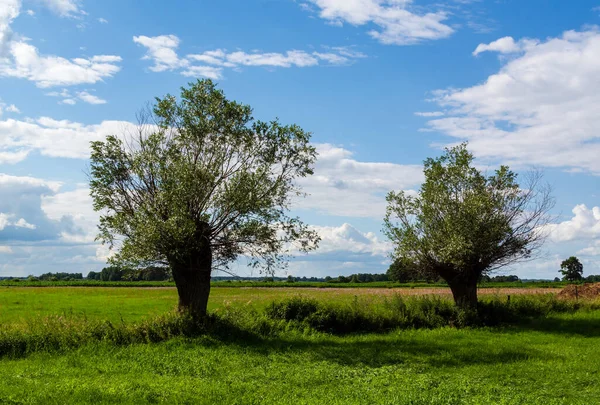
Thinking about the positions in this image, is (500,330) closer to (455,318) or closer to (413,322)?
(455,318)

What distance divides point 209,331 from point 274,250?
229 inches

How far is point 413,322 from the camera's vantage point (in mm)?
37094

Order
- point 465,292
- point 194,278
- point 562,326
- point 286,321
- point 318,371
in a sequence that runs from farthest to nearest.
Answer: point 465,292
point 562,326
point 286,321
point 194,278
point 318,371

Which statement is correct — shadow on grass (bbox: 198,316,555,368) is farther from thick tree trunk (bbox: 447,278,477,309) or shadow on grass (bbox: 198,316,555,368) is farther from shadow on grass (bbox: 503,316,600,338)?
thick tree trunk (bbox: 447,278,477,309)

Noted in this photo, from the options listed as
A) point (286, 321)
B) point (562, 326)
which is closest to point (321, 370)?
point (286, 321)

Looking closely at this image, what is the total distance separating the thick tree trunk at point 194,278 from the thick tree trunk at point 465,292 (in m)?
19.0

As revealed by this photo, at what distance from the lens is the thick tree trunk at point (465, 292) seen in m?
39.2

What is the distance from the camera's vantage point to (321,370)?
21.3 metres

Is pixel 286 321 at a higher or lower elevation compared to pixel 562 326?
higher

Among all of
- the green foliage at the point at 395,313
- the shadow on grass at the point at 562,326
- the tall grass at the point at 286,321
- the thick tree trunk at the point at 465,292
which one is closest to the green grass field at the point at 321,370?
the tall grass at the point at 286,321

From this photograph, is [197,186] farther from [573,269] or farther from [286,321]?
[573,269]

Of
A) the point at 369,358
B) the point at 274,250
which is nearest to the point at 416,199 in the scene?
the point at 274,250

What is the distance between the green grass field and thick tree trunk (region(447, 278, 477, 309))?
5664 millimetres

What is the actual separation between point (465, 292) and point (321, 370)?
21577 millimetres
